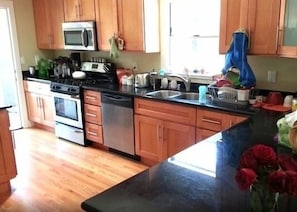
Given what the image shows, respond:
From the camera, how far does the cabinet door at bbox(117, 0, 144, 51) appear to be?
356 centimetres

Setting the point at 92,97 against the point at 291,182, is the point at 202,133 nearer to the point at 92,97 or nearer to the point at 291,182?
the point at 92,97

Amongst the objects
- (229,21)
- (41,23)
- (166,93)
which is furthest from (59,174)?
(41,23)

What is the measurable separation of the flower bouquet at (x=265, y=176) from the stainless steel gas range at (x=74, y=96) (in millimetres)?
3374

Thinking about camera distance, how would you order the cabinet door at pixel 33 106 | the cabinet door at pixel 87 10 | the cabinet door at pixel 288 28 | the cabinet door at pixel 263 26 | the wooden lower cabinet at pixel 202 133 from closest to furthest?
the cabinet door at pixel 288 28
the cabinet door at pixel 263 26
the wooden lower cabinet at pixel 202 133
the cabinet door at pixel 87 10
the cabinet door at pixel 33 106

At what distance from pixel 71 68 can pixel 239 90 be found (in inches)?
114

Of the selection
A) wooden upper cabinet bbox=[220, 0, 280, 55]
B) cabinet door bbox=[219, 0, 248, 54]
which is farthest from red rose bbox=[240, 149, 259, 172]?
cabinet door bbox=[219, 0, 248, 54]

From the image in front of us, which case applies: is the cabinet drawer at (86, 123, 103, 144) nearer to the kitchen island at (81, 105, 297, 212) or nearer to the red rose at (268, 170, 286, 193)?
the kitchen island at (81, 105, 297, 212)

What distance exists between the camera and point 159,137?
3.36m

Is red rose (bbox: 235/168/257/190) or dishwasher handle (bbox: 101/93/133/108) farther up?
red rose (bbox: 235/168/257/190)

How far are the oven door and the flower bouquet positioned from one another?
3476mm

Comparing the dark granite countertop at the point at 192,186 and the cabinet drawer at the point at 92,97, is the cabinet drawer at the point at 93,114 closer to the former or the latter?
the cabinet drawer at the point at 92,97

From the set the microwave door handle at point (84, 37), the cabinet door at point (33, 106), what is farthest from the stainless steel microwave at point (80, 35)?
the cabinet door at point (33, 106)

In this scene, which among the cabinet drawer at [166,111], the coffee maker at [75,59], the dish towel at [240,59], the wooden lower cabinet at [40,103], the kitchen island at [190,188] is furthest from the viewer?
the coffee maker at [75,59]

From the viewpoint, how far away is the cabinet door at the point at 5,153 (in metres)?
2.94
